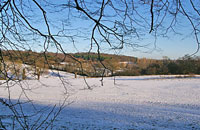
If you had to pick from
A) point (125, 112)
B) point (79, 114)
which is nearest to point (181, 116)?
point (125, 112)

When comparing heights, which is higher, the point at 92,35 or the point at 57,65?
the point at 92,35

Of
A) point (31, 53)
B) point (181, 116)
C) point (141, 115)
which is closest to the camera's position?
point (31, 53)

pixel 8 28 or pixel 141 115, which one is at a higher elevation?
pixel 8 28

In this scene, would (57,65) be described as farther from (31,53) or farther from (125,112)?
(125,112)

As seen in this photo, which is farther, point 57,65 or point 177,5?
point 57,65

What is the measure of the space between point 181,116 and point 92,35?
26.2 feet

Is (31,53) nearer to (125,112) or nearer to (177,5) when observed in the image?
(177,5)

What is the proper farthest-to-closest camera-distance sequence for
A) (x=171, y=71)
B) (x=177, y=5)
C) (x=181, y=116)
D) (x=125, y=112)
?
1. (x=171, y=71)
2. (x=125, y=112)
3. (x=181, y=116)
4. (x=177, y=5)

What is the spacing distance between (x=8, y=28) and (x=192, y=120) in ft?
26.7

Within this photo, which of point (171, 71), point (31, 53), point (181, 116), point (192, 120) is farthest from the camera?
point (171, 71)

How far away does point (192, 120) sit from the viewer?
7922 mm

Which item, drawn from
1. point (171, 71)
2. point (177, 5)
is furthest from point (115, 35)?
point (171, 71)

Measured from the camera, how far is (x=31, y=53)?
249cm

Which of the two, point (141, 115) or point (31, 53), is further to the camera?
point (141, 115)
